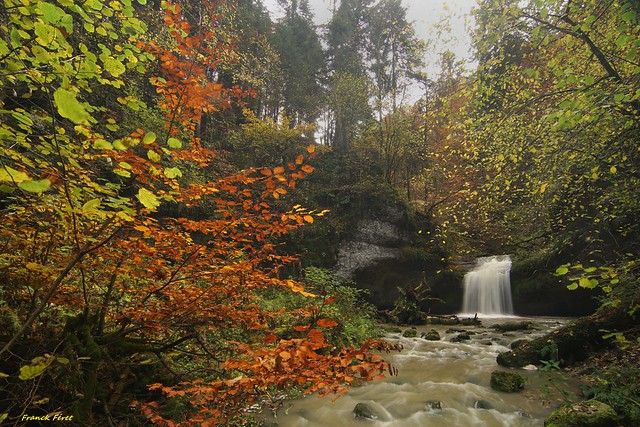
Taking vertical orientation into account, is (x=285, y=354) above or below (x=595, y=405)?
above

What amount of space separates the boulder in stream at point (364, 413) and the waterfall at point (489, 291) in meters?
12.6

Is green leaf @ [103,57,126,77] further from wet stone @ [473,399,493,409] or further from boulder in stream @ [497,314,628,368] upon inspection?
boulder in stream @ [497,314,628,368]

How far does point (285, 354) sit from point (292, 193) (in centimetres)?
1613

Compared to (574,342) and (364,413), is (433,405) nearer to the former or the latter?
(364,413)

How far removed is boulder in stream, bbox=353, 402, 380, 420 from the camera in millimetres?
5406

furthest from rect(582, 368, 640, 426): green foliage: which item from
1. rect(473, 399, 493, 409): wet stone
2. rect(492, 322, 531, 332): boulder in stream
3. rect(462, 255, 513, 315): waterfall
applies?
rect(462, 255, 513, 315): waterfall

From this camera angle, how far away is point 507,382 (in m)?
6.42

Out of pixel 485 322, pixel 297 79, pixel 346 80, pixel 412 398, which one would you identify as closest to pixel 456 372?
pixel 412 398

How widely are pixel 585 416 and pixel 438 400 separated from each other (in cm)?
251

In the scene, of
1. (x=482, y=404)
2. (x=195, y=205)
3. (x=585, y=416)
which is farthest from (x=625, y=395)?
(x=195, y=205)

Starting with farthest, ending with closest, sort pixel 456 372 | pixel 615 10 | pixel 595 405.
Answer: pixel 456 372, pixel 595 405, pixel 615 10

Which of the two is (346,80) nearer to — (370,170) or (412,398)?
(370,170)

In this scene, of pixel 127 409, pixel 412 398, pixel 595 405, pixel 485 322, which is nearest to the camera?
pixel 127 409

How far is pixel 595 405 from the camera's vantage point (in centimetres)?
427
